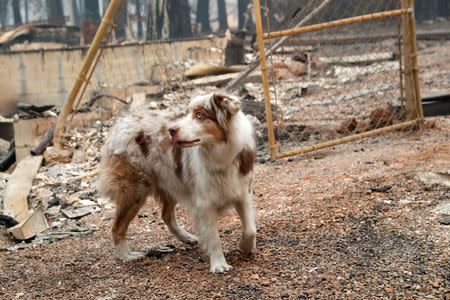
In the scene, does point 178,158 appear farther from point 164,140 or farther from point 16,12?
point 16,12

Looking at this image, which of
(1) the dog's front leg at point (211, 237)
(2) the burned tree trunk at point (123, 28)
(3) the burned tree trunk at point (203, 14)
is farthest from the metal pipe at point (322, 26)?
(3) the burned tree trunk at point (203, 14)

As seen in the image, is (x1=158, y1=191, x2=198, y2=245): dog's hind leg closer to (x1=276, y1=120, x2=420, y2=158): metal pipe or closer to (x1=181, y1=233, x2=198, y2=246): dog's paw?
(x1=181, y1=233, x2=198, y2=246): dog's paw

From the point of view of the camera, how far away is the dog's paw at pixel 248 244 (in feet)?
13.5

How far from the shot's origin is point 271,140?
6762mm

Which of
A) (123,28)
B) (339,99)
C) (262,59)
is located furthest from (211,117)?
(123,28)

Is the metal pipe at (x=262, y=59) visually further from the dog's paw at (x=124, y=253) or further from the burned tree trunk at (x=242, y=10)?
the burned tree trunk at (x=242, y=10)

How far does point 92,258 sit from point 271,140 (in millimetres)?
3034

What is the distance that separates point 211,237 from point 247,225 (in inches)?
13.1

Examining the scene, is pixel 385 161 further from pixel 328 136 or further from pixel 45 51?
pixel 45 51

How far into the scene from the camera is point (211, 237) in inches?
161

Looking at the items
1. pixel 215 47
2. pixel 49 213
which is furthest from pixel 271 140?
pixel 215 47

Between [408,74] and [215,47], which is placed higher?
[215,47]

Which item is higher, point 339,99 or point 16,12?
point 16,12

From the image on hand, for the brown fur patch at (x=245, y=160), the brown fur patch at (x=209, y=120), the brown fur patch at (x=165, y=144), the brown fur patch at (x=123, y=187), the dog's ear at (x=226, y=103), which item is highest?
the dog's ear at (x=226, y=103)
